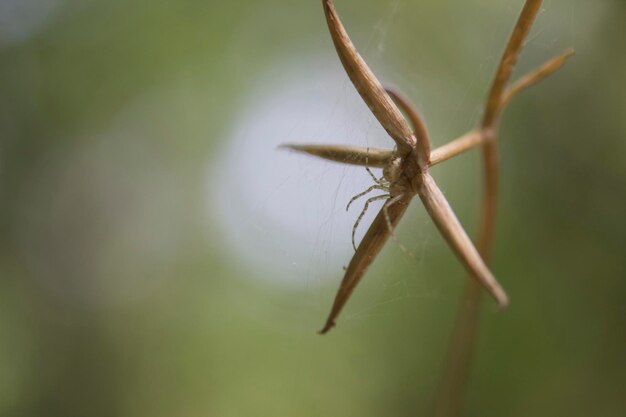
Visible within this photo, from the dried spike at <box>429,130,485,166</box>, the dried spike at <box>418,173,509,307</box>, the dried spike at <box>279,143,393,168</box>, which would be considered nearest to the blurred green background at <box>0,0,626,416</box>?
the dried spike at <box>429,130,485,166</box>

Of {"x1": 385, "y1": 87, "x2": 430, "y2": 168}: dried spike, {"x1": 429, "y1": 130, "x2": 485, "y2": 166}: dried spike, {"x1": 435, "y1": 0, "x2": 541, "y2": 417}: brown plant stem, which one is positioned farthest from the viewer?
{"x1": 435, "y1": 0, "x2": 541, "y2": 417}: brown plant stem

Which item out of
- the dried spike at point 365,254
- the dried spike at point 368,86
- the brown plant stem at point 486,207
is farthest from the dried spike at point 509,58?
the dried spike at point 365,254

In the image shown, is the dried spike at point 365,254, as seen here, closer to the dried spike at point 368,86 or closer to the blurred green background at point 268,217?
the dried spike at point 368,86

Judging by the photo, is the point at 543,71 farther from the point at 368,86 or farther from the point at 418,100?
the point at 418,100

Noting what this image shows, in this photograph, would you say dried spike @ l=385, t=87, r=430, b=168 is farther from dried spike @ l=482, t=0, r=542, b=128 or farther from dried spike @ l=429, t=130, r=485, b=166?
dried spike @ l=482, t=0, r=542, b=128

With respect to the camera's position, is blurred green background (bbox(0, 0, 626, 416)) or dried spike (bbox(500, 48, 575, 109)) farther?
blurred green background (bbox(0, 0, 626, 416))
